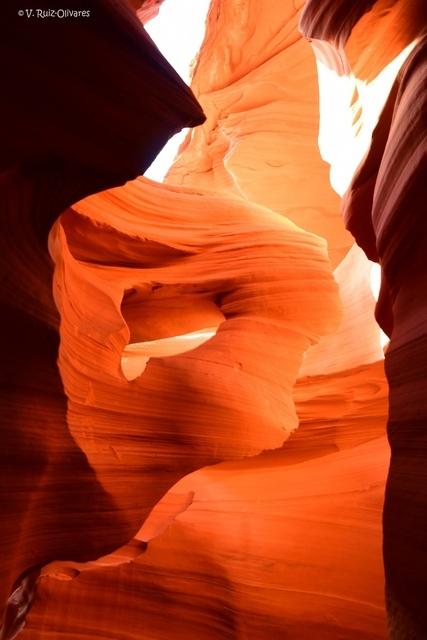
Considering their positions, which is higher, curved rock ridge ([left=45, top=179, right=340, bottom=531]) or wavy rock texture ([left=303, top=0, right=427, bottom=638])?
wavy rock texture ([left=303, top=0, right=427, bottom=638])

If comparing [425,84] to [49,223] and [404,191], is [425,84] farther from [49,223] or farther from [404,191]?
[49,223]

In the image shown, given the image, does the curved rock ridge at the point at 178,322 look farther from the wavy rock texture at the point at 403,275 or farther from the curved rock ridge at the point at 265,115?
the curved rock ridge at the point at 265,115

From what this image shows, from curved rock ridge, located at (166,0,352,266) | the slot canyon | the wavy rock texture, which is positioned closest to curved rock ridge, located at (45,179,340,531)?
the slot canyon

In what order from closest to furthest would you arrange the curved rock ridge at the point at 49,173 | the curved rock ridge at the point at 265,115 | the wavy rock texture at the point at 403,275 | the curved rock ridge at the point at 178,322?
the wavy rock texture at the point at 403,275 → the curved rock ridge at the point at 49,173 → the curved rock ridge at the point at 178,322 → the curved rock ridge at the point at 265,115

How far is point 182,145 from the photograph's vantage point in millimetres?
6941

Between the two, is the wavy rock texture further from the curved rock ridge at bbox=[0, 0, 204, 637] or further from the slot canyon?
the curved rock ridge at bbox=[0, 0, 204, 637]

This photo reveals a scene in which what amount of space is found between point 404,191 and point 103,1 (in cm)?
133

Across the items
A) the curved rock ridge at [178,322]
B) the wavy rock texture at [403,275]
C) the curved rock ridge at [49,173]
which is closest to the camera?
the wavy rock texture at [403,275]

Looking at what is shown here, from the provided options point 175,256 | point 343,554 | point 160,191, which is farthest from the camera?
point 160,191

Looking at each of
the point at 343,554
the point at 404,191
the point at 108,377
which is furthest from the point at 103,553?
the point at 404,191

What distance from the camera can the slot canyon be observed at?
1789 mm

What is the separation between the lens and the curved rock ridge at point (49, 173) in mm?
1743

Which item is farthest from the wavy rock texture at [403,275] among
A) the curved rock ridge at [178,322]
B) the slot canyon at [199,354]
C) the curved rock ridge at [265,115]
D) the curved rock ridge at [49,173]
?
the curved rock ridge at [265,115]

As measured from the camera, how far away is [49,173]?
2.05 m
